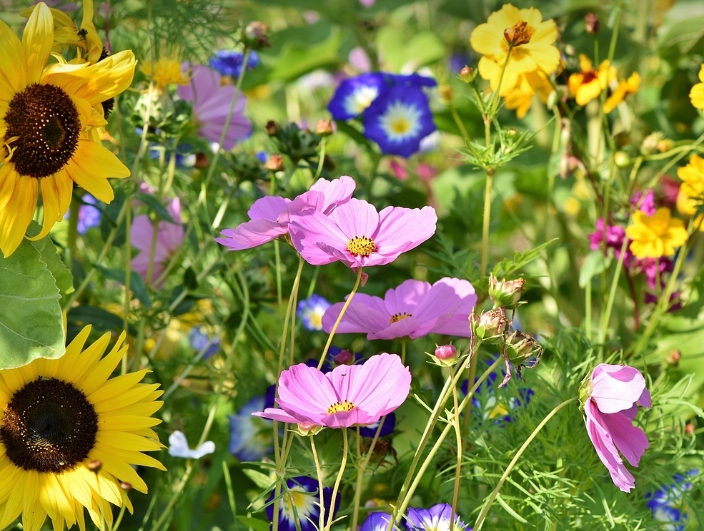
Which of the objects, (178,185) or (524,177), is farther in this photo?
(524,177)

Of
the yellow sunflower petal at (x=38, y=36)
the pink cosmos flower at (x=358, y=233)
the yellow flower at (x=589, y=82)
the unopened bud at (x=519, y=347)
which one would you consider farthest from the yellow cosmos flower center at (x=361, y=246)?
the yellow flower at (x=589, y=82)

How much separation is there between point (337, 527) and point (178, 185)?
44 centimetres

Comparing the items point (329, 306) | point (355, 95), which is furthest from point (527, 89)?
point (355, 95)

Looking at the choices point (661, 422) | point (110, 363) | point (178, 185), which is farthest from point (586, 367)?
point (178, 185)

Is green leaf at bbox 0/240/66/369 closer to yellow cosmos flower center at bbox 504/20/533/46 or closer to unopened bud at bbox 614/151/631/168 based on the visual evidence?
yellow cosmos flower center at bbox 504/20/533/46

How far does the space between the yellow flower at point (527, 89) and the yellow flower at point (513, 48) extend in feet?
0.08

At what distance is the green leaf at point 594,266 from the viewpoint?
0.82 meters

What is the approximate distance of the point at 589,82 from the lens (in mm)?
763

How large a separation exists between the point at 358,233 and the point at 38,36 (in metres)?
0.21

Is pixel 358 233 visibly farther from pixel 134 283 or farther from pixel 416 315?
pixel 134 283

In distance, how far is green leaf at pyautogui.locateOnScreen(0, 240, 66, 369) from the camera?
1.72 ft

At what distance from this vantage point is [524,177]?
1.20 metres

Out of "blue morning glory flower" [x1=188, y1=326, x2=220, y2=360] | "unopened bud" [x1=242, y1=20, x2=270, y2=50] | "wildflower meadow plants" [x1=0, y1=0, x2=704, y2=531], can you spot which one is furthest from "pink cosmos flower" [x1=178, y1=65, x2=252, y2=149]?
"blue morning glory flower" [x1=188, y1=326, x2=220, y2=360]

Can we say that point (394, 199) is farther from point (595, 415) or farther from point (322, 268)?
point (595, 415)
